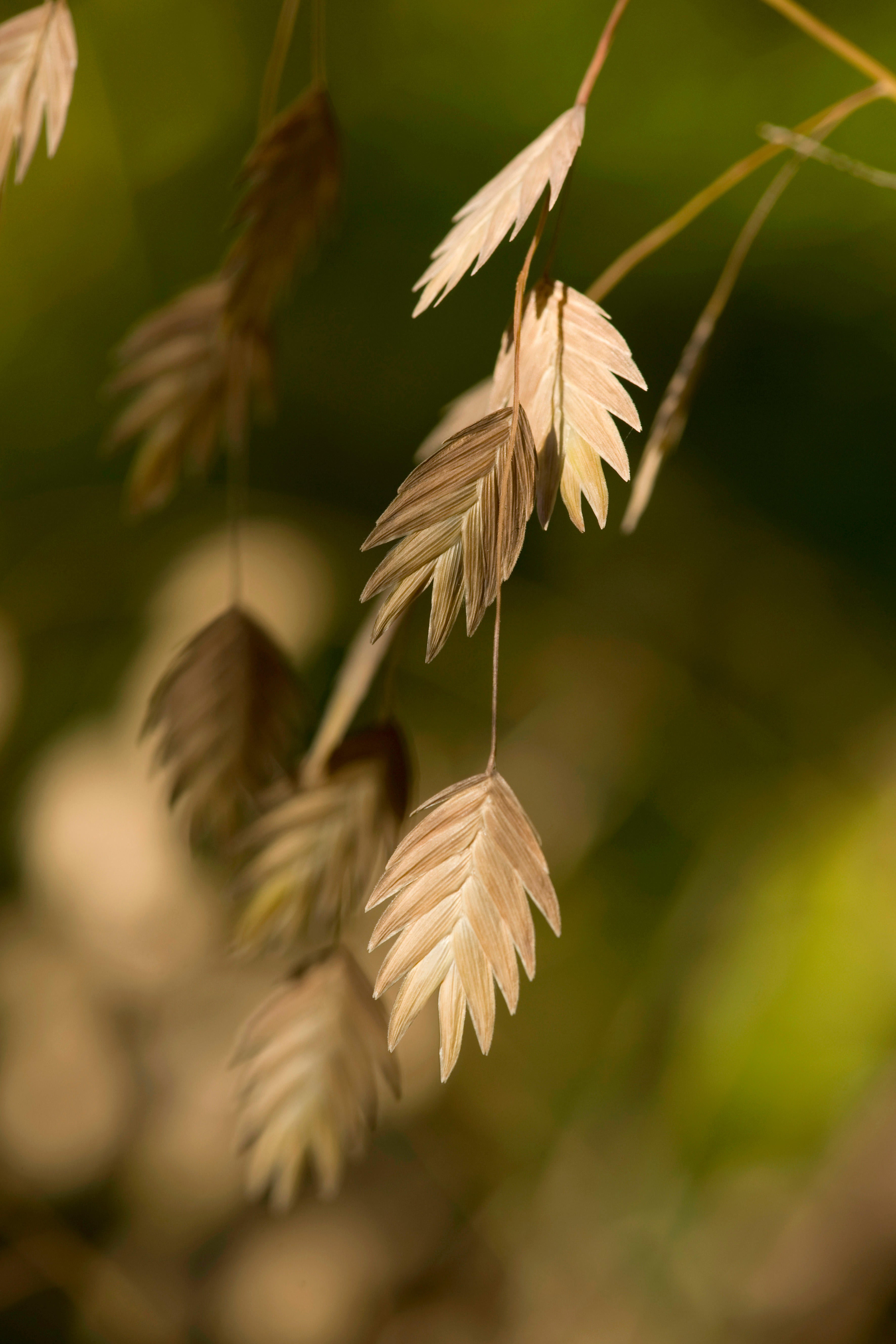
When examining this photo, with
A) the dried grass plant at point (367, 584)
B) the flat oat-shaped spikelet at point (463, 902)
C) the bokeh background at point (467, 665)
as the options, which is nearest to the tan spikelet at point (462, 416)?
the dried grass plant at point (367, 584)

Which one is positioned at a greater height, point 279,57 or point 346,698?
point 279,57

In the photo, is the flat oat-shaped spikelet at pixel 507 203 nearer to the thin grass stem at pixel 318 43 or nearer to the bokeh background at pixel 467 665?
the thin grass stem at pixel 318 43

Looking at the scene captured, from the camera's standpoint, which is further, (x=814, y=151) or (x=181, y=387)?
(x=181, y=387)

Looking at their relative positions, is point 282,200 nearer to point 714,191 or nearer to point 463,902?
point 714,191

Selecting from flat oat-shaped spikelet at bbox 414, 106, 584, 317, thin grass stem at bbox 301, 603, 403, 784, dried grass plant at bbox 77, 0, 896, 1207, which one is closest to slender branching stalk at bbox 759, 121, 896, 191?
dried grass plant at bbox 77, 0, 896, 1207

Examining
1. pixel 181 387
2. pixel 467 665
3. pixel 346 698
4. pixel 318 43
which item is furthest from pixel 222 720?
pixel 467 665

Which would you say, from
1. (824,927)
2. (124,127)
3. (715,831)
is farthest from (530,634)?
(124,127)
